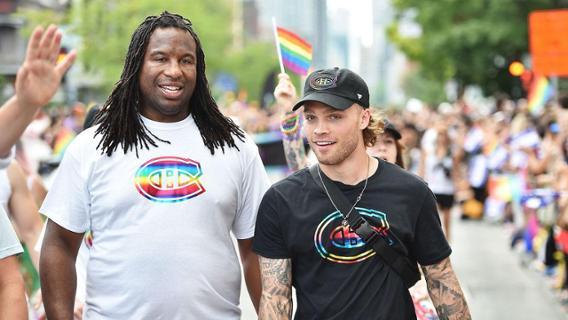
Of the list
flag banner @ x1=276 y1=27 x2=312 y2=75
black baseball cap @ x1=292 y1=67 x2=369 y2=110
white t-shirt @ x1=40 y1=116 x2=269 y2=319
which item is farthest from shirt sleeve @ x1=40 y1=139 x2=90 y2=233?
flag banner @ x1=276 y1=27 x2=312 y2=75

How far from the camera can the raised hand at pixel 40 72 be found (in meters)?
3.72

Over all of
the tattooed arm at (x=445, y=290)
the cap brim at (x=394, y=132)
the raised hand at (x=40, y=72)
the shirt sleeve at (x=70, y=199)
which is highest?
the raised hand at (x=40, y=72)

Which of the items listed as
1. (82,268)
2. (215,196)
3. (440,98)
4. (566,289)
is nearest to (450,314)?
(215,196)

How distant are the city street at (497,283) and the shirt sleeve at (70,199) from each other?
5.57m

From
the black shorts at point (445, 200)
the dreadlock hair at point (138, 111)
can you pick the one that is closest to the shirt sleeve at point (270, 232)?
the dreadlock hair at point (138, 111)

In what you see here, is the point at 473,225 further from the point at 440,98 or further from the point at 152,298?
the point at 440,98

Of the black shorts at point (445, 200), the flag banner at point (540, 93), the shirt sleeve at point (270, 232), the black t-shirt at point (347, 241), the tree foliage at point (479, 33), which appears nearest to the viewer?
the black t-shirt at point (347, 241)

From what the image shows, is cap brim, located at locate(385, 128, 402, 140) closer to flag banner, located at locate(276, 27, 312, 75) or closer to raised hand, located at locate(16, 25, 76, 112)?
flag banner, located at locate(276, 27, 312, 75)

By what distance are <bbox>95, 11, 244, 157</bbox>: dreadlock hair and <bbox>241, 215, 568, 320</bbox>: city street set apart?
5441mm

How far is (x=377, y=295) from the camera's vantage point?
386 centimetres

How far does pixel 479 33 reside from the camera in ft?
123

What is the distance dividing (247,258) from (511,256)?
1022cm

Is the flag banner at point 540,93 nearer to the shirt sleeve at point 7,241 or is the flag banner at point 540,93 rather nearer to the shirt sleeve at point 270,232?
the shirt sleeve at point 270,232

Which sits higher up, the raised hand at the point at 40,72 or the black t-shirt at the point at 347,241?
the raised hand at the point at 40,72
